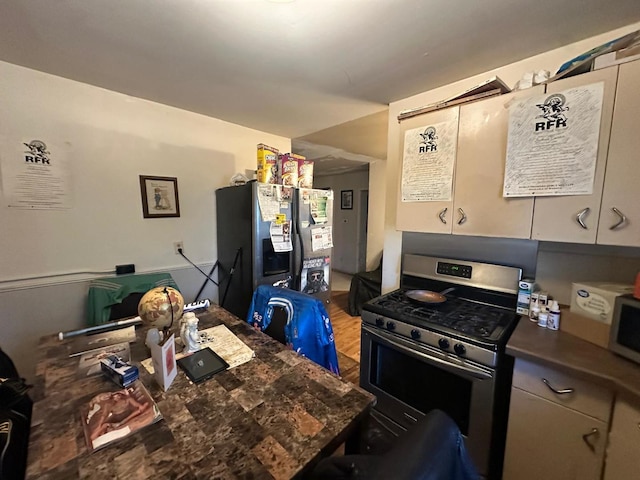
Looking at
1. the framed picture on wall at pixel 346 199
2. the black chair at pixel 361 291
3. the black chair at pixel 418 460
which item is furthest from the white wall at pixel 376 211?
the black chair at pixel 418 460

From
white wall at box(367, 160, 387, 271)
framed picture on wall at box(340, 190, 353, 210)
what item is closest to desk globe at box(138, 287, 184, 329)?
white wall at box(367, 160, 387, 271)

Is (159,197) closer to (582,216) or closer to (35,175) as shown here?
(35,175)

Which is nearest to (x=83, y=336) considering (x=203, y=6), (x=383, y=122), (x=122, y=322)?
(x=122, y=322)

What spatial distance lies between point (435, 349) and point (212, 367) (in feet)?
3.44

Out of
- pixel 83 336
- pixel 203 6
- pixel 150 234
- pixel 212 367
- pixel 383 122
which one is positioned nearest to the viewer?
pixel 212 367

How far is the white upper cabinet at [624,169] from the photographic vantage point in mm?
999

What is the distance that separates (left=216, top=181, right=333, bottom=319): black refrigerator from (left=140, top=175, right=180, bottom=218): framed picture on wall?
389 mm

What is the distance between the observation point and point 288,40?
1324 millimetres

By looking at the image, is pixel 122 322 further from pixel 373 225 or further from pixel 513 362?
pixel 373 225

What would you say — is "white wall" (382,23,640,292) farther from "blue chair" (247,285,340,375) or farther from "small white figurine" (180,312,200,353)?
"small white figurine" (180,312,200,353)

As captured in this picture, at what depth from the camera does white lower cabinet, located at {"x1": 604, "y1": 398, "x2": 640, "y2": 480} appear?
0.85 meters

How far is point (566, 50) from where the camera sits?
1356 mm

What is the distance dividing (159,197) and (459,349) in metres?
2.48

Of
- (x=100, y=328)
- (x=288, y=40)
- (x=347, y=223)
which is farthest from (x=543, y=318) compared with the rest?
(x=347, y=223)
